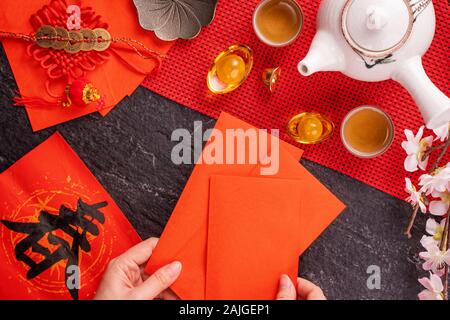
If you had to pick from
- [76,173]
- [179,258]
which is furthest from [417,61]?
[76,173]

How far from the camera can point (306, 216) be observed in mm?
924

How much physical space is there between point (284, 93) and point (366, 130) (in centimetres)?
16

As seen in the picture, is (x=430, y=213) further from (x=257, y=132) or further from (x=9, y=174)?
(x=9, y=174)

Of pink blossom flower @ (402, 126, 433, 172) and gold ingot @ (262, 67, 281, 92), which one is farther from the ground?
gold ingot @ (262, 67, 281, 92)

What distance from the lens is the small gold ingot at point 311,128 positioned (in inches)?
35.6

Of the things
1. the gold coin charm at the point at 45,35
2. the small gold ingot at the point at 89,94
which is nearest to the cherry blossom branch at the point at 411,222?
the small gold ingot at the point at 89,94

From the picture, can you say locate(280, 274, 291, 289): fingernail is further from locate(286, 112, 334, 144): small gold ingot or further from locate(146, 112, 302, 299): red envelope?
locate(286, 112, 334, 144): small gold ingot

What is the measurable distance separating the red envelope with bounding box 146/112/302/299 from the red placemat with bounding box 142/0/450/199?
0.05 meters

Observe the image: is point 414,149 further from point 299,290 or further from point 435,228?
point 299,290

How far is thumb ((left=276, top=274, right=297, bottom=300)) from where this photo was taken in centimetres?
89

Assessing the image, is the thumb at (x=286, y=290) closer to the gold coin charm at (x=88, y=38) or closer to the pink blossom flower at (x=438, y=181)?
the pink blossom flower at (x=438, y=181)

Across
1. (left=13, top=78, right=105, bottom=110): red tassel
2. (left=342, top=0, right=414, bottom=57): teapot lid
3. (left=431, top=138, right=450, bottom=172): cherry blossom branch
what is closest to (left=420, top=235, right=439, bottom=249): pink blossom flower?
(left=431, top=138, right=450, bottom=172): cherry blossom branch

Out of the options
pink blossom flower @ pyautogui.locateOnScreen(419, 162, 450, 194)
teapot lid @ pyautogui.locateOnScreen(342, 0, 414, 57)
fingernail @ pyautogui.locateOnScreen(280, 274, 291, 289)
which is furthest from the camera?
fingernail @ pyautogui.locateOnScreen(280, 274, 291, 289)
